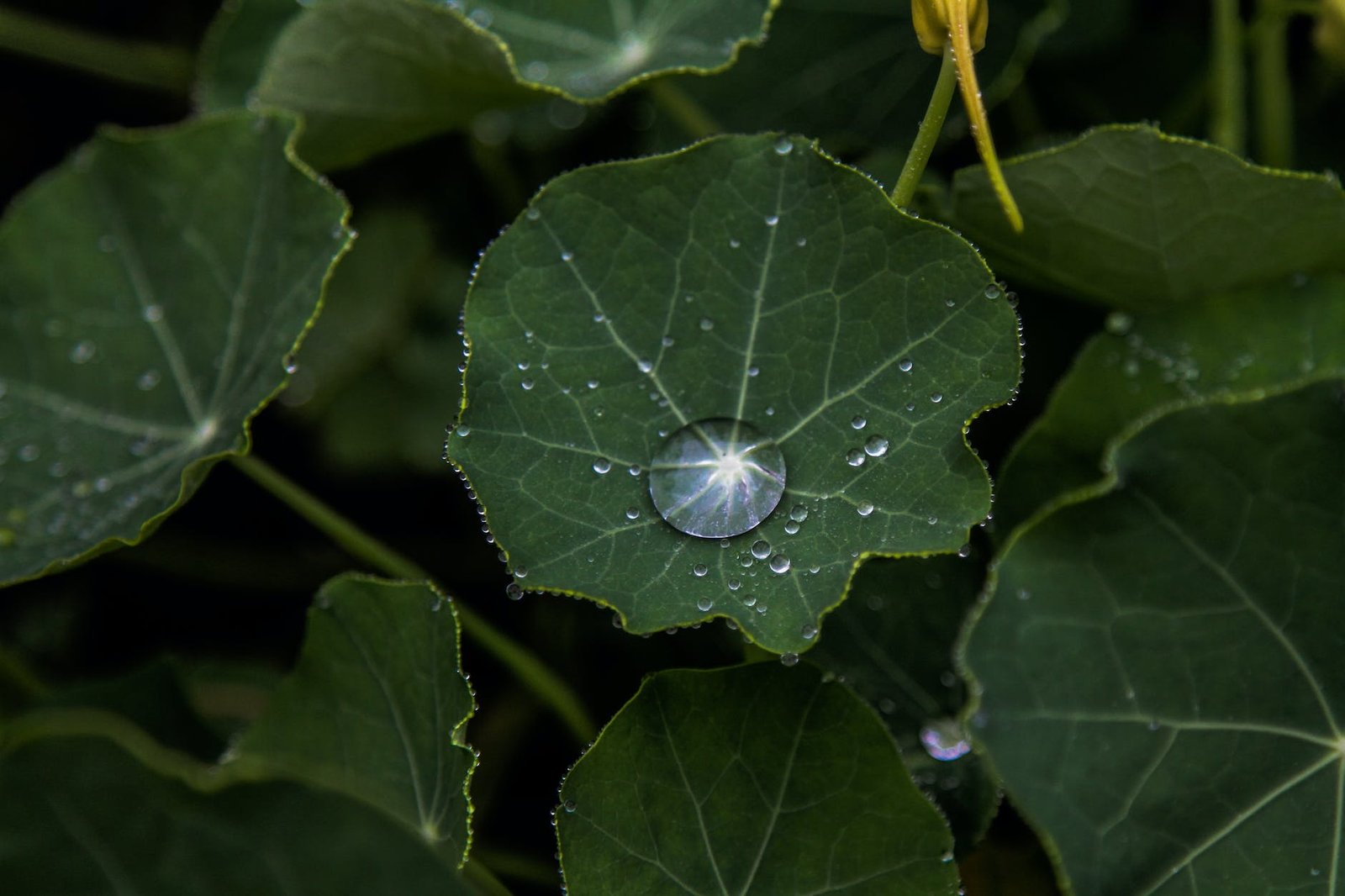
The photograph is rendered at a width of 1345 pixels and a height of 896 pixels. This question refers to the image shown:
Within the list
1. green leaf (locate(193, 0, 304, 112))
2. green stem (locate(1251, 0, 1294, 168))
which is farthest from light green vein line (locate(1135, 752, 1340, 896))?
green leaf (locate(193, 0, 304, 112))

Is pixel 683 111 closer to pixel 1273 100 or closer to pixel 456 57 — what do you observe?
pixel 456 57

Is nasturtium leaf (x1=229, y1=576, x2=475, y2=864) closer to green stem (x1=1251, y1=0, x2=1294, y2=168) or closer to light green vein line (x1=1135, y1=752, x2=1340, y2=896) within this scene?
light green vein line (x1=1135, y1=752, x2=1340, y2=896)

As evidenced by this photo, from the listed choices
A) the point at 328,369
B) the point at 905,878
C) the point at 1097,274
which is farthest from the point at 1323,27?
the point at 328,369

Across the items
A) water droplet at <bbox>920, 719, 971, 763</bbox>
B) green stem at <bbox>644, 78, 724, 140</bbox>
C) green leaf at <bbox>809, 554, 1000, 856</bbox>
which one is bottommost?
water droplet at <bbox>920, 719, 971, 763</bbox>

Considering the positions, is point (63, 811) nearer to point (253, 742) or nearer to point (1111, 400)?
point (253, 742)

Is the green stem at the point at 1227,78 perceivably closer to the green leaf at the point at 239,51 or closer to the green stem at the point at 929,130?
the green stem at the point at 929,130

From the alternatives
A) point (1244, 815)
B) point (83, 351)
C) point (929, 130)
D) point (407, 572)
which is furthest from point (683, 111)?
point (1244, 815)

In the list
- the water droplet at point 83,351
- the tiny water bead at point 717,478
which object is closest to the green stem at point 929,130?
the tiny water bead at point 717,478
